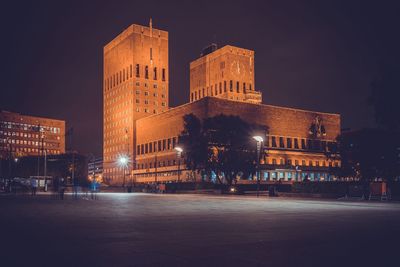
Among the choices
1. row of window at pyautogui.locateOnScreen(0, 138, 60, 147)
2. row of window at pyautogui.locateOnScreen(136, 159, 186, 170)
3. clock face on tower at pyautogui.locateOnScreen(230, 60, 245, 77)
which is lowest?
row of window at pyautogui.locateOnScreen(136, 159, 186, 170)

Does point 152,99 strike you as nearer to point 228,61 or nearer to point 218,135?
point 228,61

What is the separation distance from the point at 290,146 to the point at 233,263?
126 metres

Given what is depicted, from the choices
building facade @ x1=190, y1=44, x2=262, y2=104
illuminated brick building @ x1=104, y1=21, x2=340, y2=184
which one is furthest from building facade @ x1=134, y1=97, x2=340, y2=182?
building facade @ x1=190, y1=44, x2=262, y2=104

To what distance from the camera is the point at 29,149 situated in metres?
190

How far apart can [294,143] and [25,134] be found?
363 ft

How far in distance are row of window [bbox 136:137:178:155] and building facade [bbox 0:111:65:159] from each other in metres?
49.4

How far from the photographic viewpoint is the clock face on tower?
189 m

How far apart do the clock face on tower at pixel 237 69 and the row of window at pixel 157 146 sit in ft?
184

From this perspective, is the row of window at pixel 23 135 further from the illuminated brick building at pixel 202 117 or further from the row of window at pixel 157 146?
the row of window at pixel 157 146

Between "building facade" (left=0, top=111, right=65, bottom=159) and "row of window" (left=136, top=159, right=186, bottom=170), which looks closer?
"row of window" (left=136, top=159, right=186, bottom=170)

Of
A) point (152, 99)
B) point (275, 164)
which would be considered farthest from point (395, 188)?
point (152, 99)

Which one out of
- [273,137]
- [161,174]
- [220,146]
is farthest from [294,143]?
[220,146]

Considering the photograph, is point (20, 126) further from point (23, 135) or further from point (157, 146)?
point (157, 146)

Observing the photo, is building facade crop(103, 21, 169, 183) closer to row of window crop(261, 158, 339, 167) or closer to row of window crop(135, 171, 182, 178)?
row of window crop(135, 171, 182, 178)
